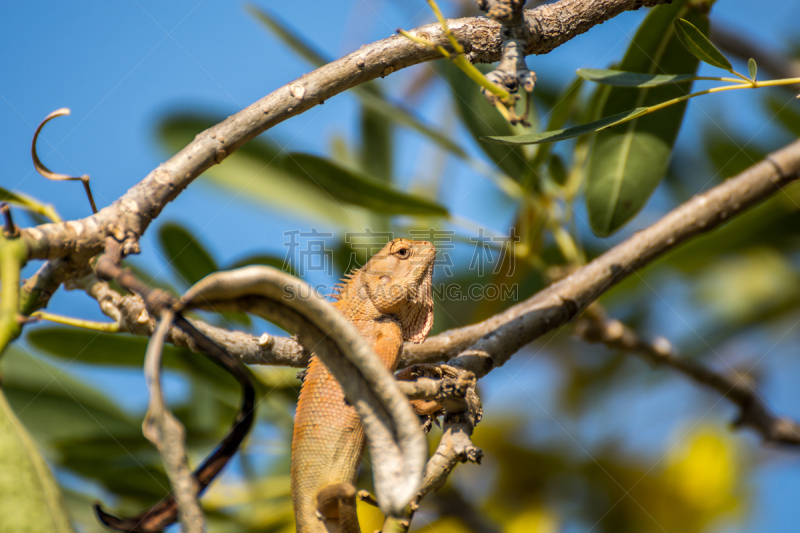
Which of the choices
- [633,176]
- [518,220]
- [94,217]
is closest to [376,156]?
[518,220]

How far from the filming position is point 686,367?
334 centimetres

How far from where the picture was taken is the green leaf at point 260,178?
3.90 meters

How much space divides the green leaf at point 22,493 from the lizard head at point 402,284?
2.47 meters

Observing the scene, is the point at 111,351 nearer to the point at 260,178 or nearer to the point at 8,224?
the point at 260,178

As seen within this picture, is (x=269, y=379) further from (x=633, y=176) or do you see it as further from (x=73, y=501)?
(x=633, y=176)

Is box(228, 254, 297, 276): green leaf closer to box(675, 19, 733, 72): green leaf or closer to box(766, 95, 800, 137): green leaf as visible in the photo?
box(675, 19, 733, 72): green leaf

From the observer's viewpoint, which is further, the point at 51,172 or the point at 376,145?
the point at 376,145

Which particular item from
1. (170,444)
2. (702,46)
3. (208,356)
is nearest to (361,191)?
(702,46)

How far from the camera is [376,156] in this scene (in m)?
3.97

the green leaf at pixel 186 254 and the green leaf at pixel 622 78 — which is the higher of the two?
the green leaf at pixel 622 78

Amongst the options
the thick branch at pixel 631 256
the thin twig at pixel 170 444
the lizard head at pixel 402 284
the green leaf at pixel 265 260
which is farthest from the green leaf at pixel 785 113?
the thin twig at pixel 170 444

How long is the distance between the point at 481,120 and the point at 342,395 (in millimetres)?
1851

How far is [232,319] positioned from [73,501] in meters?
1.55

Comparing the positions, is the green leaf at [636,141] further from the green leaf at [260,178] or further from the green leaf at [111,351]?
the green leaf at [111,351]
